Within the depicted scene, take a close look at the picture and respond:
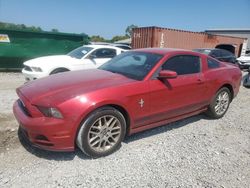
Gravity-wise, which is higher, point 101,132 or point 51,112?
point 51,112

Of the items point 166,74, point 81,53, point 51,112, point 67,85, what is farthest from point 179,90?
point 81,53

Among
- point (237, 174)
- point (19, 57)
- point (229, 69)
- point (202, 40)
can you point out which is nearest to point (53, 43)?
point (19, 57)

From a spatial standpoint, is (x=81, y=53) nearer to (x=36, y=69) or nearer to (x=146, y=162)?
(x=36, y=69)

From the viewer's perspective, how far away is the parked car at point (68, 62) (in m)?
7.04

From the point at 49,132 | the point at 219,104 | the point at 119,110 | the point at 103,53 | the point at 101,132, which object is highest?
the point at 103,53

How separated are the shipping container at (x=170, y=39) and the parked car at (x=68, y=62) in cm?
718

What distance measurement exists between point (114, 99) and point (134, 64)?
1129 mm

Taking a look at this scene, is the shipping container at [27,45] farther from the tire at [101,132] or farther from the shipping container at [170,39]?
the tire at [101,132]

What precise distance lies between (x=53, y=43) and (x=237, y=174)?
1032 centimetres

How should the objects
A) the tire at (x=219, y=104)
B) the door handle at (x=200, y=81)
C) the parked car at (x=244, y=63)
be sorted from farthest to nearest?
the parked car at (x=244, y=63) → the tire at (x=219, y=104) → the door handle at (x=200, y=81)

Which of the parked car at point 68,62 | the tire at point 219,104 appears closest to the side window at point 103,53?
the parked car at point 68,62

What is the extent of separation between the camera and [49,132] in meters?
2.94

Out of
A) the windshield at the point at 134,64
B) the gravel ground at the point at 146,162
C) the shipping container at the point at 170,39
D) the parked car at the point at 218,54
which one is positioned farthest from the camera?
the shipping container at the point at 170,39

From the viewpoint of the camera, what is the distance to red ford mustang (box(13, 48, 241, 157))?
298 cm
